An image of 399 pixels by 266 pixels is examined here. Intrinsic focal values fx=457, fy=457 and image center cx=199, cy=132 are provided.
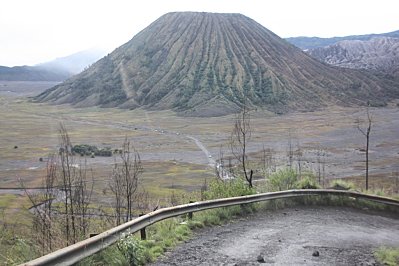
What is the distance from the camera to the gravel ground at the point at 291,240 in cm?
805

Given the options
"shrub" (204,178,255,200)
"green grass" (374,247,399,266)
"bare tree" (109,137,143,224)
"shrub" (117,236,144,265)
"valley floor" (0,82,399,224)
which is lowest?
"valley floor" (0,82,399,224)

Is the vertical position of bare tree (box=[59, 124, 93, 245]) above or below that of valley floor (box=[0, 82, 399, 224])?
above

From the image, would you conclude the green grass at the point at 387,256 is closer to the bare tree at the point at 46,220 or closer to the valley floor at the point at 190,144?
the bare tree at the point at 46,220

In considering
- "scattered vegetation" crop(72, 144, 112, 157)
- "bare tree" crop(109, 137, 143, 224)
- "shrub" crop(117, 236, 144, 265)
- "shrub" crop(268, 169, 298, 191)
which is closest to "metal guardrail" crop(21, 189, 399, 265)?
"shrub" crop(117, 236, 144, 265)

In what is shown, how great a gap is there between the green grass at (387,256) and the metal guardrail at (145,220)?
4022mm

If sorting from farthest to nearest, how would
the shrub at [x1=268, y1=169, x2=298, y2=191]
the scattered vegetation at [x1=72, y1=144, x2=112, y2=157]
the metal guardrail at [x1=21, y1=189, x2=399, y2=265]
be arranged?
the scattered vegetation at [x1=72, y1=144, x2=112, y2=157] < the shrub at [x1=268, y1=169, x2=298, y2=191] < the metal guardrail at [x1=21, y1=189, x2=399, y2=265]

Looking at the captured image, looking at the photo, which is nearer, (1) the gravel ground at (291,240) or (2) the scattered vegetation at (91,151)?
(1) the gravel ground at (291,240)

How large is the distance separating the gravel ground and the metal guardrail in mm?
543

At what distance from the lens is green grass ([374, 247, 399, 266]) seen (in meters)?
8.07

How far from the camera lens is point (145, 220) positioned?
8812 millimetres

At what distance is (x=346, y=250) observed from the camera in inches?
354

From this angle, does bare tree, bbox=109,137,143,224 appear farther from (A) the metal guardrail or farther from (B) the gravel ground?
(B) the gravel ground

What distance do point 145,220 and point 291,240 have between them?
123 inches

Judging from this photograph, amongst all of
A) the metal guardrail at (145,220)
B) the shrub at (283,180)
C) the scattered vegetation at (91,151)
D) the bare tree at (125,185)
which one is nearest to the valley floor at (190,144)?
the scattered vegetation at (91,151)
